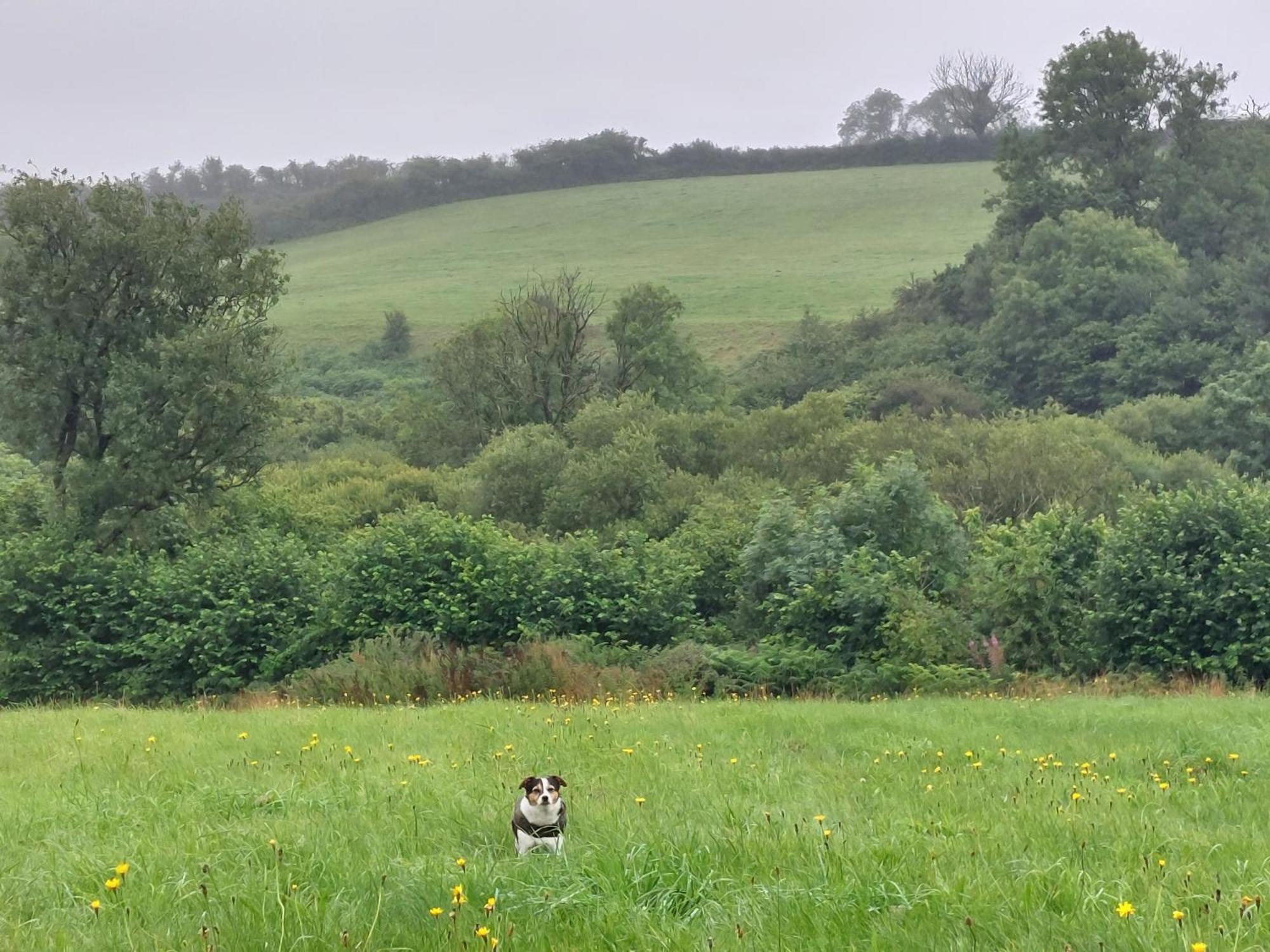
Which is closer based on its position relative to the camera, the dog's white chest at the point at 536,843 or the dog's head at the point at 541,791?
the dog's white chest at the point at 536,843

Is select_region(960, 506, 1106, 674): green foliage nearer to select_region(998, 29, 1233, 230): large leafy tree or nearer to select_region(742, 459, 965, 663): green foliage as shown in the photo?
select_region(742, 459, 965, 663): green foliage

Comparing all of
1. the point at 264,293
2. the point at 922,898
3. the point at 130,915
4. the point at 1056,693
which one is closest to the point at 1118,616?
the point at 1056,693

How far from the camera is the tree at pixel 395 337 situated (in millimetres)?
81312

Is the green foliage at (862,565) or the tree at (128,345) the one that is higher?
the tree at (128,345)

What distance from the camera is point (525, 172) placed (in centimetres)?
12900

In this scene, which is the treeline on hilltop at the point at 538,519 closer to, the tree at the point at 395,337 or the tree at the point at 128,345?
the tree at the point at 128,345

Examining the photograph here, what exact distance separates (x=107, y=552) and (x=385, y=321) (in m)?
58.1

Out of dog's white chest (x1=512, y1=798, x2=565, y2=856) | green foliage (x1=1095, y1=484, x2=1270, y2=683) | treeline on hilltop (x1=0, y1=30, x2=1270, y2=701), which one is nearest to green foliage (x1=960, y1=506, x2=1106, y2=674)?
treeline on hilltop (x1=0, y1=30, x2=1270, y2=701)

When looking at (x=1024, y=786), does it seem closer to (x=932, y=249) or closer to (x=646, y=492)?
(x=646, y=492)

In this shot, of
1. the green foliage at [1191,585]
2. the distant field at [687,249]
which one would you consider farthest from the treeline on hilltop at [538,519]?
the distant field at [687,249]

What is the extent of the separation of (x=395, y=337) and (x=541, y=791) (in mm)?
78583

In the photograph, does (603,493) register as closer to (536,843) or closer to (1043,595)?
(1043,595)

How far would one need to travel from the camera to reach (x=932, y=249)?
8881 centimetres

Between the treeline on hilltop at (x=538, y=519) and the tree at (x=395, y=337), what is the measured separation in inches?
1113
